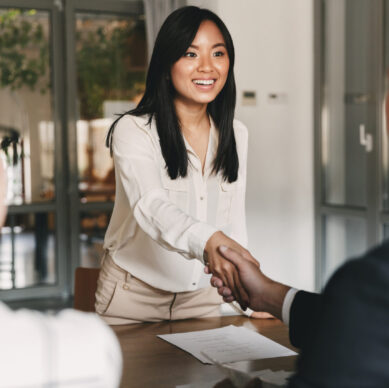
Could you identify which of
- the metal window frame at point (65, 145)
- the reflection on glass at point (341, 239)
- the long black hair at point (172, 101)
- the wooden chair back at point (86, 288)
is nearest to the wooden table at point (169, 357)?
the wooden chair back at point (86, 288)

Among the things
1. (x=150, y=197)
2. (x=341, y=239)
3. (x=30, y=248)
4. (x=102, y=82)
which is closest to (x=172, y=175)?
(x=150, y=197)

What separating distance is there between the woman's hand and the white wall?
3170mm

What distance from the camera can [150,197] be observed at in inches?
70.6

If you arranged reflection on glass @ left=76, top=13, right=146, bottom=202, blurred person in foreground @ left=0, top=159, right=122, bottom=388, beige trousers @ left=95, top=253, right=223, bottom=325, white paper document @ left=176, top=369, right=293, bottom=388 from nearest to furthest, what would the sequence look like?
1. blurred person in foreground @ left=0, top=159, right=122, bottom=388
2. white paper document @ left=176, top=369, right=293, bottom=388
3. beige trousers @ left=95, top=253, right=223, bottom=325
4. reflection on glass @ left=76, top=13, right=146, bottom=202

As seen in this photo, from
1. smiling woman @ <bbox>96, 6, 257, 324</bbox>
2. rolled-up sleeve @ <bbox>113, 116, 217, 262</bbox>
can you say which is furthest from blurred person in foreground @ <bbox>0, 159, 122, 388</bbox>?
smiling woman @ <bbox>96, 6, 257, 324</bbox>

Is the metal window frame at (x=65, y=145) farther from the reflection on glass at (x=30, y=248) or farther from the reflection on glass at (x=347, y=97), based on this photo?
the reflection on glass at (x=347, y=97)

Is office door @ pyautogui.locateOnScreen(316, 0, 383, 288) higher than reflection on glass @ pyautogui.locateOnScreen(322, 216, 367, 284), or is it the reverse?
office door @ pyautogui.locateOnScreen(316, 0, 383, 288)

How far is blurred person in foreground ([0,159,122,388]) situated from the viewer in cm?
71

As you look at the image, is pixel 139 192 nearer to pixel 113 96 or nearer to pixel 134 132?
pixel 134 132

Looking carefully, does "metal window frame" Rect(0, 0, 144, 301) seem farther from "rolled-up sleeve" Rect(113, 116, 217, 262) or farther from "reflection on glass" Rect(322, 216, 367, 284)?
"rolled-up sleeve" Rect(113, 116, 217, 262)

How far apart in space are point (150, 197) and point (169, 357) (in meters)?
0.48

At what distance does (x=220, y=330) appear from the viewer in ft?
5.75

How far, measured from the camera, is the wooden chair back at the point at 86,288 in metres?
2.14

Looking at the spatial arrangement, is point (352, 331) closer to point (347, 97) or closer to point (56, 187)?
point (347, 97)
